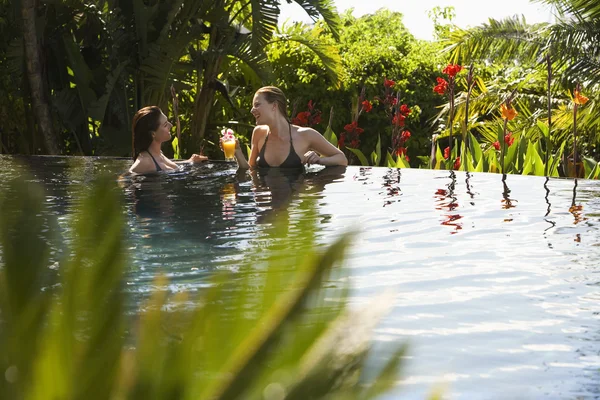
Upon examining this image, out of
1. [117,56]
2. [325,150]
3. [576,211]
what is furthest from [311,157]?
[117,56]

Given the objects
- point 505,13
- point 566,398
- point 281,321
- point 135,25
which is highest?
point 505,13

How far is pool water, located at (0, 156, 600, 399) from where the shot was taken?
215cm

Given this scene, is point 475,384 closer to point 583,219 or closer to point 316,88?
point 583,219

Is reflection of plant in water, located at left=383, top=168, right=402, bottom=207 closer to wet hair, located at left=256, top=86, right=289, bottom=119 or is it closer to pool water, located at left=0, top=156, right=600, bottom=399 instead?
pool water, located at left=0, top=156, right=600, bottom=399

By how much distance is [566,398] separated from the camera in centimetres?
212

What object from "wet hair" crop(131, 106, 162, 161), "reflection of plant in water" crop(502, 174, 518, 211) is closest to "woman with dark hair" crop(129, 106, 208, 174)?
"wet hair" crop(131, 106, 162, 161)

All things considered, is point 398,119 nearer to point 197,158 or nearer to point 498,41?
point 197,158

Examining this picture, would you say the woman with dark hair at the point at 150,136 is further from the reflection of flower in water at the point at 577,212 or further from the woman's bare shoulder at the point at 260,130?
the reflection of flower in water at the point at 577,212

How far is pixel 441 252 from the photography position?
13.1 feet

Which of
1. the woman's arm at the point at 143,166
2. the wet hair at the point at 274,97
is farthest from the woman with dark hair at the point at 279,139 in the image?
the woman's arm at the point at 143,166

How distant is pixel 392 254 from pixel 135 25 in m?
10.2

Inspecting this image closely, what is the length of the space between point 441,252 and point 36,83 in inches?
426

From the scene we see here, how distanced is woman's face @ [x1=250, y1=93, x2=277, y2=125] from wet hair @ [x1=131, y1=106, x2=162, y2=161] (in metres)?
1.05

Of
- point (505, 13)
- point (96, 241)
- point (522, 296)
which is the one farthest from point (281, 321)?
point (505, 13)
